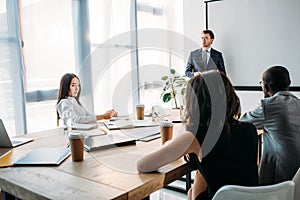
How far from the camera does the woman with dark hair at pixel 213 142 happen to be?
45.5 inches

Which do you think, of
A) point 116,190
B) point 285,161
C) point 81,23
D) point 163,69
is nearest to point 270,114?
point 285,161

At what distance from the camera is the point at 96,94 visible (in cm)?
381

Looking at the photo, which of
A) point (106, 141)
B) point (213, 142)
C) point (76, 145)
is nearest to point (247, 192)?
point (213, 142)

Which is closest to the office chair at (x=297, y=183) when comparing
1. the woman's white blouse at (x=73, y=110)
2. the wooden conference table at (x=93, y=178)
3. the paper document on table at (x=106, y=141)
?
the wooden conference table at (x=93, y=178)

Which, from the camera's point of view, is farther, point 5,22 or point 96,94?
point 96,94

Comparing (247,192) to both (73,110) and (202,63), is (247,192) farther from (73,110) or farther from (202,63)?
(202,63)

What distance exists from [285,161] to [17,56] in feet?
8.40

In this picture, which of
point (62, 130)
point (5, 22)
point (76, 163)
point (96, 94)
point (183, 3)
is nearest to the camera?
point (76, 163)

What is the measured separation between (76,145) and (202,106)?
56cm

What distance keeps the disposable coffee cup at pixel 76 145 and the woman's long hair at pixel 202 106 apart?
465 mm

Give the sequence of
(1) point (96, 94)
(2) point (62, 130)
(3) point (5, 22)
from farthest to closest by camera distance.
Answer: (1) point (96, 94) → (3) point (5, 22) → (2) point (62, 130)

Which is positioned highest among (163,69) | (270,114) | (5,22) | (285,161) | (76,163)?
(5,22)

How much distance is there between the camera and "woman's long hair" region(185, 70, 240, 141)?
121 cm

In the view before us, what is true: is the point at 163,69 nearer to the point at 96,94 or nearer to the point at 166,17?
the point at 166,17
